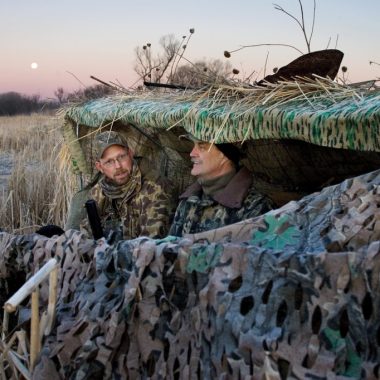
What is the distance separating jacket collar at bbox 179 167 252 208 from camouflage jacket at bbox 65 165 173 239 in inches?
25.5

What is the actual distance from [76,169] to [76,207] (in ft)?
1.57

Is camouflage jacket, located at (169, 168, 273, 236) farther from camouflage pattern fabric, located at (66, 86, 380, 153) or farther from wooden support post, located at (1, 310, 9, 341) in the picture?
wooden support post, located at (1, 310, 9, 341)

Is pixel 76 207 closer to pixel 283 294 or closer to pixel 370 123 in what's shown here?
pixel 370 123

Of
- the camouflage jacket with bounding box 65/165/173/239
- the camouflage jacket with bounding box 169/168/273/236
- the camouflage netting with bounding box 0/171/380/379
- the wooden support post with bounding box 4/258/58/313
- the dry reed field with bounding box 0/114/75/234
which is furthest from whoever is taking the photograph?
the dry reed field with bounding box 0/114/75/234

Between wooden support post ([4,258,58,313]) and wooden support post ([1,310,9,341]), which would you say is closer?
wooden support post ([4,258,58,313])

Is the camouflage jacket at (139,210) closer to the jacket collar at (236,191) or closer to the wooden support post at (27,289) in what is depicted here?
the jacket collar at (236,191)

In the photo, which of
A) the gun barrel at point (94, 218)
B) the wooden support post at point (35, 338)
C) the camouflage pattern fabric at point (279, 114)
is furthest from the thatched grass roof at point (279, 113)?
the wooden support post at point (35, 338)

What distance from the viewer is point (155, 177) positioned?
4.59 meters

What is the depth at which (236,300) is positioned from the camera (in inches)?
80.8

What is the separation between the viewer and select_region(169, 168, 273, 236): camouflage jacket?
12.3ft

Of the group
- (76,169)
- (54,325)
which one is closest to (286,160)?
(54,325)

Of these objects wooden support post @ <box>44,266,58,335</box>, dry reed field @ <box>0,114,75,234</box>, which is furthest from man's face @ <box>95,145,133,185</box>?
wooden support post @ <box>44,266,58,335</box>

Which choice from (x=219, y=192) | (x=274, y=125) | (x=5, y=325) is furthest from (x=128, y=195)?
(x=5, y=325)

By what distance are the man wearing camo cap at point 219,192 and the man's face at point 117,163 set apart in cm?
65
